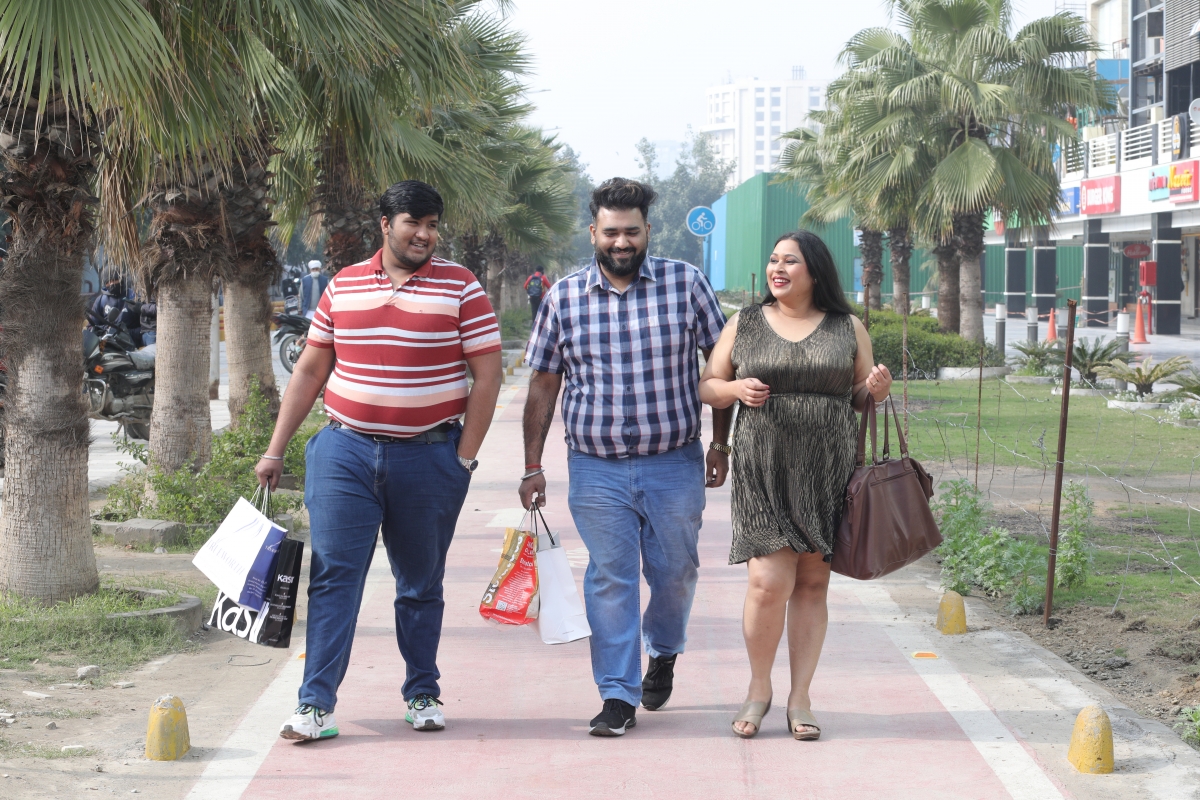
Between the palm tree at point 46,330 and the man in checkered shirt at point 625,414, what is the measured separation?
2.52 m

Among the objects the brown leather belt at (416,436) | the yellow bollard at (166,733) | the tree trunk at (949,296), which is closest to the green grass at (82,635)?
the yellow bollard at (166,733)

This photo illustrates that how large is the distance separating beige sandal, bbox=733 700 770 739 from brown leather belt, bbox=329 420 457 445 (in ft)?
4.63

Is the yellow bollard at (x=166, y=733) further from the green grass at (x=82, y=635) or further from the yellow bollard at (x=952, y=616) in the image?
the yellow bollard at (x=952, y=616)

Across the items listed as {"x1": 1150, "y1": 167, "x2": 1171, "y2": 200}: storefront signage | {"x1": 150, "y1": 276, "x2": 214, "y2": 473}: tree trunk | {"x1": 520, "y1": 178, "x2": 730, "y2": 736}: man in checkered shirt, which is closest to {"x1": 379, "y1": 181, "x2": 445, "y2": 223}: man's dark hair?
{"x1": 520, "y1": 178, "x2": 730, "y2": 736}: man in checkered shirt

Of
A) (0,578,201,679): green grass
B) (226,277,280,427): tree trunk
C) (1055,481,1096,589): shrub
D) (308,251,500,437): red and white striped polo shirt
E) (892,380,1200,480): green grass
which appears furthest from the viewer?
(892,380,1200,480): green grass

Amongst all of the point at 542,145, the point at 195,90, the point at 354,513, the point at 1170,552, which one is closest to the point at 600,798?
the point at 354,513

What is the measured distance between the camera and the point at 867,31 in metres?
24.3

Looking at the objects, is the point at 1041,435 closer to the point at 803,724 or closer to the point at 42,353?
the point at 803,724

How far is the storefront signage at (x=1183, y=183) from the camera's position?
3334 cm

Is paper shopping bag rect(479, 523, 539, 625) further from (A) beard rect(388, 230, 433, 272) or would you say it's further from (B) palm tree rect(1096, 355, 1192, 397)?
(B) palm tree rect(1096, 355, 1192, 397)

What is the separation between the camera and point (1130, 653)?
18.9 feet

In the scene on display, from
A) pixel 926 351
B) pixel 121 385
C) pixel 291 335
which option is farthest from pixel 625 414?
pixel 926 351

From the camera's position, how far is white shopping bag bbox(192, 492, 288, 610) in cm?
444

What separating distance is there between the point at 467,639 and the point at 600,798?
7.10 feet
